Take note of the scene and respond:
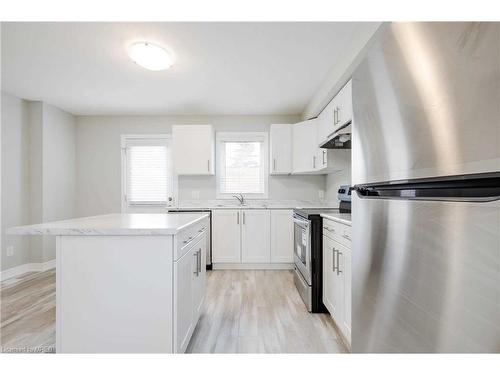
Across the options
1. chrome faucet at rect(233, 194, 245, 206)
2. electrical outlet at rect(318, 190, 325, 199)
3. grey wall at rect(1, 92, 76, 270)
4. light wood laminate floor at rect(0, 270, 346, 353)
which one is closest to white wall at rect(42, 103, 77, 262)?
grey wall at rect(1, 92, 76, 270)

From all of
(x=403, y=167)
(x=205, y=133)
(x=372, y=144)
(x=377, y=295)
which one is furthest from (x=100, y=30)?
(x=377, y=295)

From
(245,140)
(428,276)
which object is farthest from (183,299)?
(245,140)

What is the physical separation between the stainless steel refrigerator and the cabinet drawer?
0.99 metres

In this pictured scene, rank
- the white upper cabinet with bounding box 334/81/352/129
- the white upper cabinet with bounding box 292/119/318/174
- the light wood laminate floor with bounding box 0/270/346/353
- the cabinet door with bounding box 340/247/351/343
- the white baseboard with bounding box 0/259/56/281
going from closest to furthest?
the cabinet door with bounding box 340/247/351/343 < the light wood laminate floor with bounding box 0/270/346/353 < the white upper cabinet with bounding box 334/81/352/129 < the white baseboard with bounding box 0/259/56/281 < the white upper cabinet with bounding box 292/119/318/174

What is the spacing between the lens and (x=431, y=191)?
58 centimetres

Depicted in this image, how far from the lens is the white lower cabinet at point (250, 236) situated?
3635 mm

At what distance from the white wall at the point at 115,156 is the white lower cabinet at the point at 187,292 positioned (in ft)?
7.66

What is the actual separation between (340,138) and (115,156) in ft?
12.4

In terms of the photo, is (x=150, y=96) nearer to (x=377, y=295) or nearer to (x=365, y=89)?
(x=365, y=89)

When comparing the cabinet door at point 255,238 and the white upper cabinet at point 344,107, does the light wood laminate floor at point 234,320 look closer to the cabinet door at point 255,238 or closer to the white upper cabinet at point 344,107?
the cabinet door at point 255,238

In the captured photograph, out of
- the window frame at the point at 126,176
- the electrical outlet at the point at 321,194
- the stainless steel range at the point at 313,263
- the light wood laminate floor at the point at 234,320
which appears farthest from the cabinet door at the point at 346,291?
→ the window frame at the point at 126,176

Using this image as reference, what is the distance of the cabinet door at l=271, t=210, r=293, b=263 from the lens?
3.62 m

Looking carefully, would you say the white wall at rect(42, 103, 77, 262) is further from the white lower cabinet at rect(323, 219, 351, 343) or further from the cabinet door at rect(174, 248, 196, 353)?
the white lower cabinet at rect(323, 219, 351, 343)

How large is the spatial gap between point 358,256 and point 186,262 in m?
1.10
